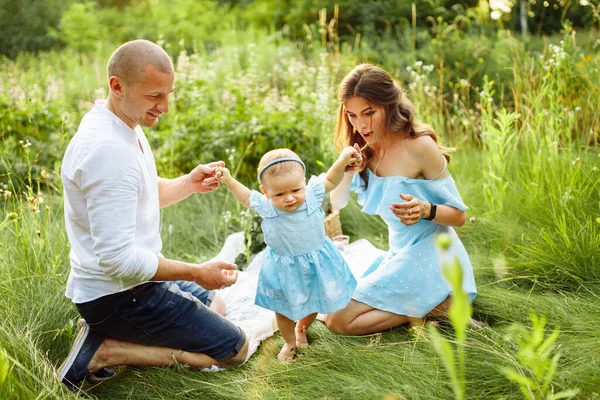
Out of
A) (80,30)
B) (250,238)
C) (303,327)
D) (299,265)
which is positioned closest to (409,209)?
(299,265)

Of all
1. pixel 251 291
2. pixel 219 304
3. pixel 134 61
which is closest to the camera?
pixel 134 61

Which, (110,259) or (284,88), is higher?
(110,259)

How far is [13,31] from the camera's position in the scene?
55.4ft

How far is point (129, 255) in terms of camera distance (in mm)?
2691

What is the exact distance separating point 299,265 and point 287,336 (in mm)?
391

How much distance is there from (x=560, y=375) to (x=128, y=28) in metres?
14.9

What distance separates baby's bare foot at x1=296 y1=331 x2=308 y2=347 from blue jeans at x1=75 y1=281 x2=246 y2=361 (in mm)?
280

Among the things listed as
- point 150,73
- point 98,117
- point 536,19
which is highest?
point 150,73

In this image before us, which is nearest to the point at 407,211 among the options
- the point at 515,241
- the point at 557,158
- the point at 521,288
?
the point at 521,288

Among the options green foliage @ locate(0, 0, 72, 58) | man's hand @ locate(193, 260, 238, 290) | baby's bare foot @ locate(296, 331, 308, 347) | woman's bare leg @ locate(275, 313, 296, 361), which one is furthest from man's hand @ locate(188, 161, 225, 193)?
green foliage @ locate(0, 0, 72, 58)

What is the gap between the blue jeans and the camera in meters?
2.99

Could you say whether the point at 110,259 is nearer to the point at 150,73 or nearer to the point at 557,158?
the point at 150,73

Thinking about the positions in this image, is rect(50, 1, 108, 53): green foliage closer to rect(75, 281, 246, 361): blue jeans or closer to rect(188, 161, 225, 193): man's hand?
rect(188, 161, 225, 193): man's hand

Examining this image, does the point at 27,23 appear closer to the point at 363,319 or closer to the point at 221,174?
the point at 221,174
